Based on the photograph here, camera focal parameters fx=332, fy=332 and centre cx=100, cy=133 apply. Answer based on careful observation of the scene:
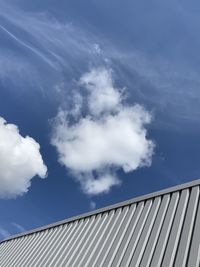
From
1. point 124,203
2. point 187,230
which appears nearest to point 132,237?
point 187,230

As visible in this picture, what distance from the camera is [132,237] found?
788cm

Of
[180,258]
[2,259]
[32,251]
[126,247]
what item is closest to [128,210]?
[126,247]

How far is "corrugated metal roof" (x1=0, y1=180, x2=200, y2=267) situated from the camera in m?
6.41

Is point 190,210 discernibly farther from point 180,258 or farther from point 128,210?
point 128,210

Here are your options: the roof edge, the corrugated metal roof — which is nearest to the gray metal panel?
the corrugated metal roof

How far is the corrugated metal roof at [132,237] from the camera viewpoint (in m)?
6.41

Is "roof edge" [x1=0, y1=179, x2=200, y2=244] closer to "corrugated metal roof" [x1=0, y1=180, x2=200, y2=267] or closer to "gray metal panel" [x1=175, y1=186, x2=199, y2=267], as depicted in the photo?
"corrugated metal roof" [x1=0, y1=180, x2=200, y2=267]

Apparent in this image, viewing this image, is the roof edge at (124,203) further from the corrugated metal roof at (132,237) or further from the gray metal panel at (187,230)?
the gray metal panel at (187,230)

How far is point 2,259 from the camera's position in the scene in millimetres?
13680

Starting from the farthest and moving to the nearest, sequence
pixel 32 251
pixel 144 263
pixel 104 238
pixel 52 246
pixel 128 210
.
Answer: pixel 32 251 → pixel 52 246 → pixel 128 210 → pixel 104 238 → pixel 144 263

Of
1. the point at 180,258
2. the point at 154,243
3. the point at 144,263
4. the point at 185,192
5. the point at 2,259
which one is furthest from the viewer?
the point at 2,259

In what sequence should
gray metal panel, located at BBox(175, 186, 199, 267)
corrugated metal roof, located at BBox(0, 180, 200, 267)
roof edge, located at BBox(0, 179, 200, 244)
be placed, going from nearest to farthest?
gray metal panel, located at BBox(175, 186, 199, 267), corrugated metal roof, located at BBox(0, 180, 200, 267), roof edge, located at BBox(0, 179, 200, 244)

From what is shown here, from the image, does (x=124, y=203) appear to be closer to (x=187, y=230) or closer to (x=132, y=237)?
(x=132, y=237)

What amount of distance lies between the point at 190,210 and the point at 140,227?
57.2 inches
